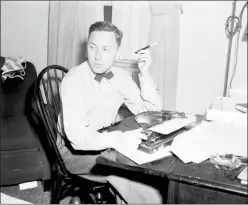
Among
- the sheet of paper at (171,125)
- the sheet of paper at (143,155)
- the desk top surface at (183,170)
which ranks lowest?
the desk top surface at (183,170)

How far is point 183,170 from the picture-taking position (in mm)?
885

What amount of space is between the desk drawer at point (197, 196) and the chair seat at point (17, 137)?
53.7 inches

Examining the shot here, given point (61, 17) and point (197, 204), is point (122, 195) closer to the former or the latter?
point (197, 204)

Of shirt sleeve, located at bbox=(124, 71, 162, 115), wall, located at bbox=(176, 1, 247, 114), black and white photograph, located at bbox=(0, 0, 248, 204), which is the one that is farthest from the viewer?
wall, located at bbox=(176, 1, 247, 114)

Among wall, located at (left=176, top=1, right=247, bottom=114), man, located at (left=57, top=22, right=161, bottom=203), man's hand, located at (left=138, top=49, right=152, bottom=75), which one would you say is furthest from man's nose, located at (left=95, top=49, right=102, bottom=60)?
wall, located at (left=176, top=1, right=247, bottom=114)

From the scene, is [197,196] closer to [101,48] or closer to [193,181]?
[193,181]

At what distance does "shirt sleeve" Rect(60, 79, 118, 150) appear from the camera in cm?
115

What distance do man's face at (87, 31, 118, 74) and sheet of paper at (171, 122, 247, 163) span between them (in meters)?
0.55

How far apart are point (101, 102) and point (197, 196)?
2.53 ft

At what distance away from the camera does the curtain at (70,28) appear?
2.52 meters

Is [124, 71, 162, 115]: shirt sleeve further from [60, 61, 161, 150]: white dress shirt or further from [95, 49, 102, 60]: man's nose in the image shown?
[95, 49, 102, 60]: man's nose

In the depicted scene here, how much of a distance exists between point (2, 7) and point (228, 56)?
7.52 ft

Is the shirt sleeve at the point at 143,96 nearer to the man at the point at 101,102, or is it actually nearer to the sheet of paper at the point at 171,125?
the man at the point at 101,102

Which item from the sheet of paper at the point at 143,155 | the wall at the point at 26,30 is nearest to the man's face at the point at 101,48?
the sheet of paper at the point at 143,155
